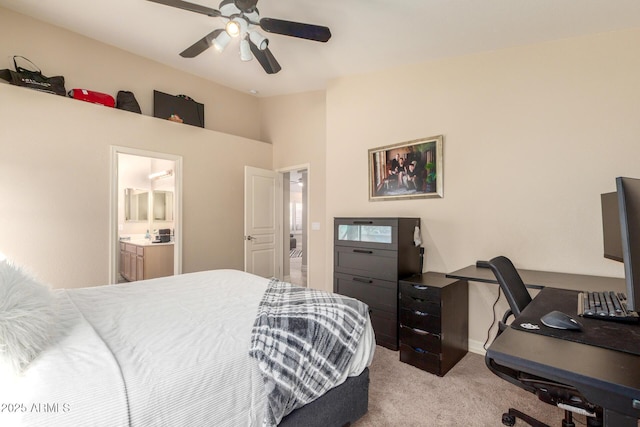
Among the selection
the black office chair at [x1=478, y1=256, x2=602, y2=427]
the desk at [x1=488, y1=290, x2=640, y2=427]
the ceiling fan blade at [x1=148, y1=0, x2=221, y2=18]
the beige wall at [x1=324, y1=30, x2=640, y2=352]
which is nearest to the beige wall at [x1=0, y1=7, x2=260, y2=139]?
the ceiling fan blade at [x1=148, y1=0, x2=221, y2=18]

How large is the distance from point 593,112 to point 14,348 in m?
3.60

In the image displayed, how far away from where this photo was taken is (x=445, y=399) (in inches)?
79.4

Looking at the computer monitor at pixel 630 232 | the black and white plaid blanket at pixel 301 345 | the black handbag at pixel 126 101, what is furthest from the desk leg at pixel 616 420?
the black handbag at pixel 126 101

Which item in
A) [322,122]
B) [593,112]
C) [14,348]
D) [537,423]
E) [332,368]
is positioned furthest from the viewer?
[322,122]

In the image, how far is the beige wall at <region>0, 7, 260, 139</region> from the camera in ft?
10.0

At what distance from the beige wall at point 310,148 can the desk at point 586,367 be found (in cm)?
300

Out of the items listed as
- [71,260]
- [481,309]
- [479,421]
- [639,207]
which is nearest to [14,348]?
[639,207]

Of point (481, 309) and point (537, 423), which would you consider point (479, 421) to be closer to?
point (537, 423)

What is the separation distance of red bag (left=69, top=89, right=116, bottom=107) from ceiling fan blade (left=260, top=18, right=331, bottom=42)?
236cm

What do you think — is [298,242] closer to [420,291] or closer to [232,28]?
[420,291]

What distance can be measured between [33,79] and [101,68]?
77cm

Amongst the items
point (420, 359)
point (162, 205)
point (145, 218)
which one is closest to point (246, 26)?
point (420, 359)

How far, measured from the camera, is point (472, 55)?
9.18 ft

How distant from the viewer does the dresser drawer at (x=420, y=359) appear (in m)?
2.33
